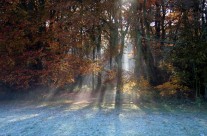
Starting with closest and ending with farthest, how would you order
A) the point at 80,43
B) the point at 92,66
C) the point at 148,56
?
the point at 92,66 → the point at 80,43 → the point at 148,56

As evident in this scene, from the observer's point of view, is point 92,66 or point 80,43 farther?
point 80,43

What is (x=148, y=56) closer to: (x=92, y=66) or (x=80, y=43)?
(x=92, y=66)

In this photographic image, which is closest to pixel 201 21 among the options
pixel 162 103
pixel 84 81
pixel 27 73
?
pixel 162 103

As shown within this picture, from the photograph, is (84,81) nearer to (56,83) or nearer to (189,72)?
(56,83)

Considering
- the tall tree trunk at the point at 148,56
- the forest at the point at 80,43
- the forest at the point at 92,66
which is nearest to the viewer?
the forest at the point at 92,66

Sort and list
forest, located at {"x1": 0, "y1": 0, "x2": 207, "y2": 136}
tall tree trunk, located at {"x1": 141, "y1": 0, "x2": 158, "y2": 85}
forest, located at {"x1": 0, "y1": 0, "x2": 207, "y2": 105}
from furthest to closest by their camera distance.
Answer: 1. tall tree trunk, located at {"x1": 141, "y1": 0, "x2": 158, "y2": 85}
2. forest, located at {"x1": 0, "y1": 0, "x2": 207, "y2": 105}
3. forest, located at {"x1": 0, "y1": 0, "x2": 207, "y2": 136}

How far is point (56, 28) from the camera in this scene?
13.6 meters

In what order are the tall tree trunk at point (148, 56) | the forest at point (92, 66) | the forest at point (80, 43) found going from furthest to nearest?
the tall tree trunk at point (148, 56) → the forest at point (80, 43) → the forest at point (92, 66)

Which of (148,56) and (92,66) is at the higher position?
(148,56)

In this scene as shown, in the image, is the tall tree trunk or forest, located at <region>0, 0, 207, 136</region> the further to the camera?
the tall tree trunk

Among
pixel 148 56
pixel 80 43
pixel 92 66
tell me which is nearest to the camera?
pixel 92 66

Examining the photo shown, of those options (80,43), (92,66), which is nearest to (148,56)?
(92,66)

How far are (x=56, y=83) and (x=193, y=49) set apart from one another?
703 cm

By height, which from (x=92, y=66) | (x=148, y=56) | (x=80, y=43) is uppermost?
(x=80, y=43)
